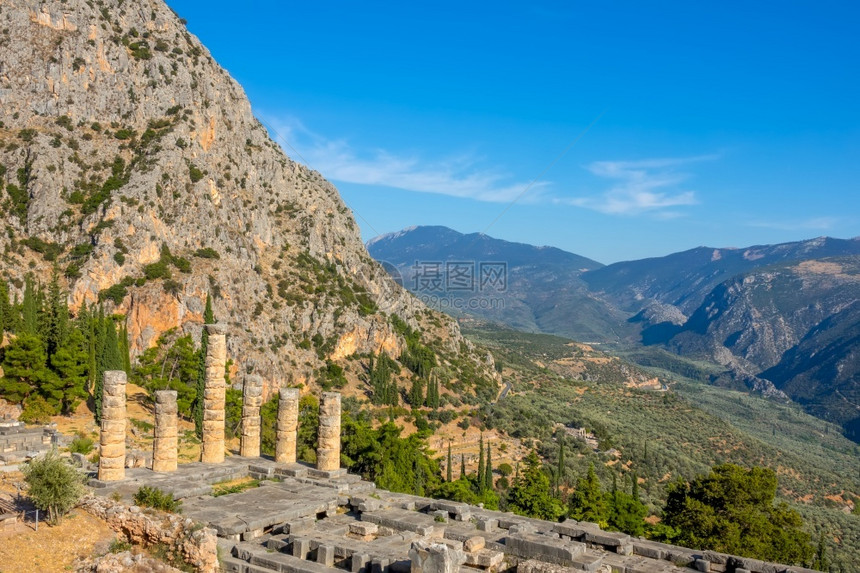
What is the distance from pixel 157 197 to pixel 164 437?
46.4 meters

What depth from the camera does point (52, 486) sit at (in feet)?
47.7

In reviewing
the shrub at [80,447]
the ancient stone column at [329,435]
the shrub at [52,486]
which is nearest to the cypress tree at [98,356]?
the shrub at [80,447]

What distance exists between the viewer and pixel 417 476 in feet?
→ 116

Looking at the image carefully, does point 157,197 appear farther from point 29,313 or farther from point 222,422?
→ point 222,422

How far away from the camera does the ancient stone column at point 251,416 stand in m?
24.2

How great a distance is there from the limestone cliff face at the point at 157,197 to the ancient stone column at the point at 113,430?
3717 cm

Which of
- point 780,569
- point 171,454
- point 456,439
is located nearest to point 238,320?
point 456,439

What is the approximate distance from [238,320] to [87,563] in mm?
48872

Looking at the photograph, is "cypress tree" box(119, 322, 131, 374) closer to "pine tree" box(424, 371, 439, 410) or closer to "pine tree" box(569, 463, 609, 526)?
"pine tree" box(569, 463, 609, 526)

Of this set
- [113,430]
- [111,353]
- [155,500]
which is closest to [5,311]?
[111,353]

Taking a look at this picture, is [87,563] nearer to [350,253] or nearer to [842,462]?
[350,253]

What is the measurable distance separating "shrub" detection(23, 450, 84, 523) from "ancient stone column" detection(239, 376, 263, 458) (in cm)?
915

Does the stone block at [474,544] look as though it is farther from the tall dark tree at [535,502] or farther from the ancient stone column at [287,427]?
the tall dark tree at [535,502]

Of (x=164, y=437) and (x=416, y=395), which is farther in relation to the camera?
(x=416, y=395)
